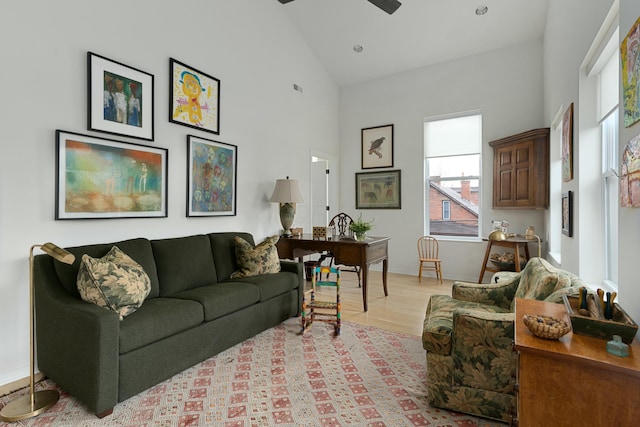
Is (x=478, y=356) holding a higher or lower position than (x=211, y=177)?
lower

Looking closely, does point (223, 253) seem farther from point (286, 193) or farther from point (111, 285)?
point (111, 285)

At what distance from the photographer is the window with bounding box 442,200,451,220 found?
5.70 meters

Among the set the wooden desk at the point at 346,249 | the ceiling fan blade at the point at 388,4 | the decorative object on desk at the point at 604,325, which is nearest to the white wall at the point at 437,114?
the wooden desk at the point at 346,249

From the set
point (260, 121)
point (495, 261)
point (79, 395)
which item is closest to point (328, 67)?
point (260, 121)

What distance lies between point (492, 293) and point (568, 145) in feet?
5.31

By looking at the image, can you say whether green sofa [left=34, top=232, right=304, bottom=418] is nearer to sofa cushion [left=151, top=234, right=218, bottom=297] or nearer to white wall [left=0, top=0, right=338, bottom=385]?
sofa cushion [left=151, top=234, right=218, bottom=297]

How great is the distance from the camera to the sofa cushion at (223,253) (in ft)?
11.4

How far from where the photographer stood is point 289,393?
2184 millimetres

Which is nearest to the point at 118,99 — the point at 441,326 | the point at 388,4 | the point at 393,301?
the point at 388,4

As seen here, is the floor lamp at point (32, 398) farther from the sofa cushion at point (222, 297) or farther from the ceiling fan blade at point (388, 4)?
the ceiling fan blade at point (388, 4)

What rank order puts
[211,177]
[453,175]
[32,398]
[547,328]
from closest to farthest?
[547,328] < [32,398] < [211,177] < [453,175]

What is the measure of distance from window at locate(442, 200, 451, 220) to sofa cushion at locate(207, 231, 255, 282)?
370cm

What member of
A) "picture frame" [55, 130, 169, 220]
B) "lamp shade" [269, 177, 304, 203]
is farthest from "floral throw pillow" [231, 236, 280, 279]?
"lamp shade" [269, 177, 304, 203]

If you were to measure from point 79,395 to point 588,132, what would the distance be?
4.06 m
